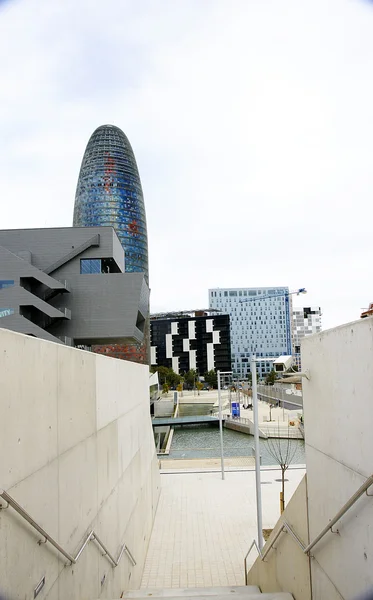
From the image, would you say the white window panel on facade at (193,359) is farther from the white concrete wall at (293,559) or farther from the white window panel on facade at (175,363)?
the white concrete wall at (293,559)

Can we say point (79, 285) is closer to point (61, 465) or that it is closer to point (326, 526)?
point (61, 465)

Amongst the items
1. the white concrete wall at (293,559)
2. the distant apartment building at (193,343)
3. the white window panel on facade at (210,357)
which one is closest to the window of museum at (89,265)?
the white concrete wall at (293,559)

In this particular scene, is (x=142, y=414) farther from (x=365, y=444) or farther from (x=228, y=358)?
(x=228, y=358)

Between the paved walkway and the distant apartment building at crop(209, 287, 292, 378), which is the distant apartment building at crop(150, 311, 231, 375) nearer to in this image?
the distant apartment building at crop(209, 287, 292, 378)

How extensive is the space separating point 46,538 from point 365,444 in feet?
8.72

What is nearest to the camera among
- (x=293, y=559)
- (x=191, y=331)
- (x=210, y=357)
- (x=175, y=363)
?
(x=293, y=559)

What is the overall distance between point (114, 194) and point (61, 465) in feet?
324

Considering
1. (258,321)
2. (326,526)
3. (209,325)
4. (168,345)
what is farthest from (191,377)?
(326,526)

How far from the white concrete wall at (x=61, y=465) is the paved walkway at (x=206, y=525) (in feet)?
8.11

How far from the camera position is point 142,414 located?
11.9m

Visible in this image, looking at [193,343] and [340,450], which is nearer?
[340,450]

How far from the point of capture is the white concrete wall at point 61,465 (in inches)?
131

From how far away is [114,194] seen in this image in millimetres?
99312

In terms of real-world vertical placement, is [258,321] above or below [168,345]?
above
